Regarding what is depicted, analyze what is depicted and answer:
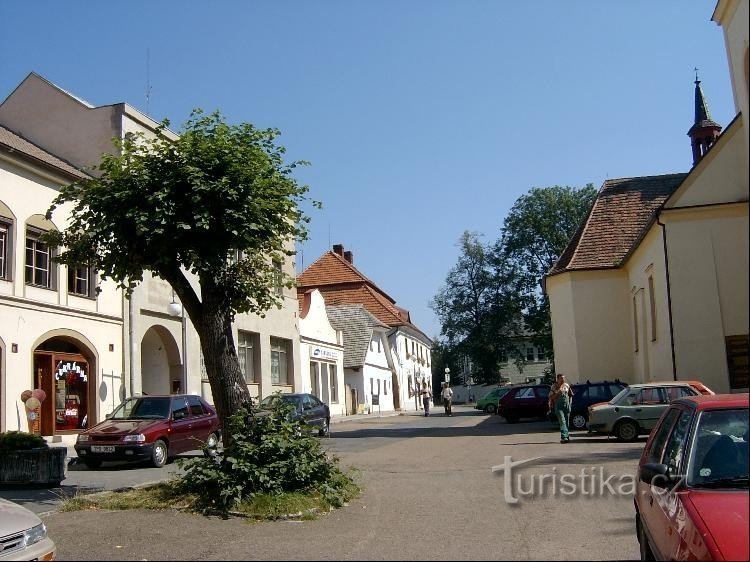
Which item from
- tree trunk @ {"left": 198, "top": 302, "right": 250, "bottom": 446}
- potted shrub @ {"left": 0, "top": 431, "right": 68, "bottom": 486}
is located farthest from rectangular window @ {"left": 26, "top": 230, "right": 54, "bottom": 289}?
tree trunk @ {"left": 198, "top": 302, "right": 250, "bottom": 446}

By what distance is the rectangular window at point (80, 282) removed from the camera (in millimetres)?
23984

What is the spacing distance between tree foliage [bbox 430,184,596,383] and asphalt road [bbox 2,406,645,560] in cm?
4235

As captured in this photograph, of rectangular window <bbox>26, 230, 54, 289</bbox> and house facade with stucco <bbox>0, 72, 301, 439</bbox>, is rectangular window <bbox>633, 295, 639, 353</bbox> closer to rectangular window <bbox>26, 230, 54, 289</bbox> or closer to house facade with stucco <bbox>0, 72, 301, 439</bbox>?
house facade with stucco <bbox>0, 72, 301, 439</bbox>

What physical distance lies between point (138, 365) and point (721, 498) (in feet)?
79.1

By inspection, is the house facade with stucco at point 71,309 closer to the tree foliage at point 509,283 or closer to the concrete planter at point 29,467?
the concrete planter at point 29,467

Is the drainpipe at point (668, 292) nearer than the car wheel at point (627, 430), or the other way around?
the car wheel at point (627, 430)

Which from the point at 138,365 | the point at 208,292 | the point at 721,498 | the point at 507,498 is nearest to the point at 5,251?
the point at 138,365

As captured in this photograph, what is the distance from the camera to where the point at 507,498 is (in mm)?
11102

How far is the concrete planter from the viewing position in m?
13.7

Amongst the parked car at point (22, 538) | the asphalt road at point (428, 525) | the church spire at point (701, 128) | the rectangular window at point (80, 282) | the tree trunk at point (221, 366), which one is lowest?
the asphalt road at point (428, 525)

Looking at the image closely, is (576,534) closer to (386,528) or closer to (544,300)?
(386,528)

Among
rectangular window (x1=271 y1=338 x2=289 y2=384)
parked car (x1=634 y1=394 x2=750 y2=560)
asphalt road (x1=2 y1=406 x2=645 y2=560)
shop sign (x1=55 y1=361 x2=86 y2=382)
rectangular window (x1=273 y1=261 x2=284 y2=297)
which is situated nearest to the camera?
parked car (x1=634 y1=394 x2=750 y2=560)

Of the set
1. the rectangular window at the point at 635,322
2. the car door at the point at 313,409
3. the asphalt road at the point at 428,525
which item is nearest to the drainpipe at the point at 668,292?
the rectangular window at the point at 635,322

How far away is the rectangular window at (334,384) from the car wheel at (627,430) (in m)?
27.4
